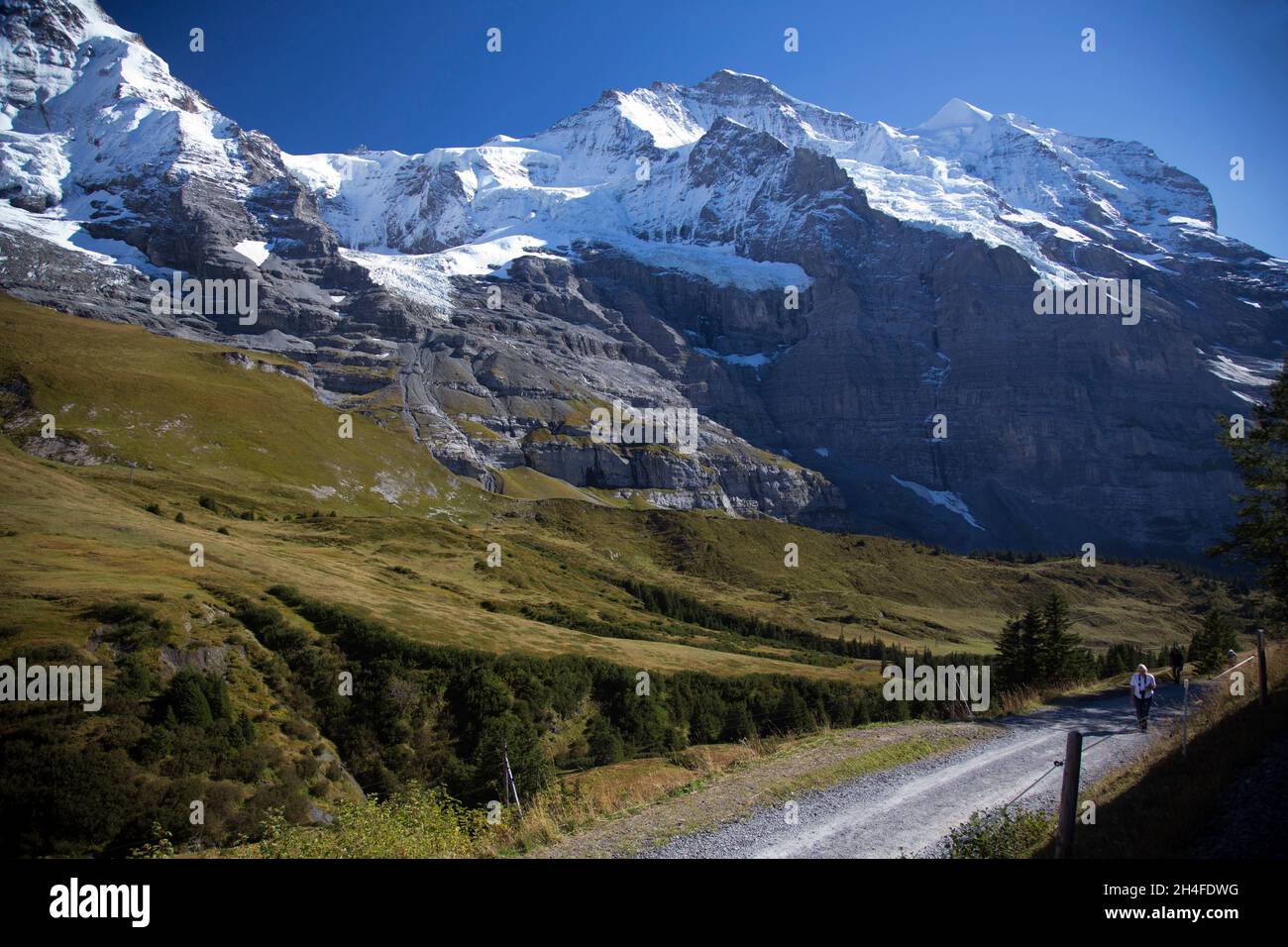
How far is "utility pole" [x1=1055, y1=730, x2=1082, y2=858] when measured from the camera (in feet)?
36.0

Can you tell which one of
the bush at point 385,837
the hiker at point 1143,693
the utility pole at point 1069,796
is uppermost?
the utility pole at point 1069,796

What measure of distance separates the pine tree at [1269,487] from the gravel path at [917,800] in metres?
14.3

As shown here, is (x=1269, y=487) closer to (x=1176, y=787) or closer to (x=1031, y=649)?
(x=1176, y=787)

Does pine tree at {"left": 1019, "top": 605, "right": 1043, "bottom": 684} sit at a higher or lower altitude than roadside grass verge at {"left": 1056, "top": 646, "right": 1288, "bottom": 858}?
lower

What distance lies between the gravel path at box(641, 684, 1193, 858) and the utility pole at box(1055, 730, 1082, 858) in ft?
13.6

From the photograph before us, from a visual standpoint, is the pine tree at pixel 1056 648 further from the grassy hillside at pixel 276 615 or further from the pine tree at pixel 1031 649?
the grassy hillside at pixel 276 615

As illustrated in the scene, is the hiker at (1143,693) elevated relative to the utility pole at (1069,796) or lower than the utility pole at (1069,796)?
lower

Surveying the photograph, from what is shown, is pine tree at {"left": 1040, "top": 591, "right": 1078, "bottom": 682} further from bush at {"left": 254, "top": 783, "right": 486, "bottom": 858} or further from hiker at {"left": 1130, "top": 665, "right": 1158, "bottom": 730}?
bush at {"left": 254, "top": 783, "right": 486, "bottom": 858}

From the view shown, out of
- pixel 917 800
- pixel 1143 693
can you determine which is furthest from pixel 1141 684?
pixel 917 800

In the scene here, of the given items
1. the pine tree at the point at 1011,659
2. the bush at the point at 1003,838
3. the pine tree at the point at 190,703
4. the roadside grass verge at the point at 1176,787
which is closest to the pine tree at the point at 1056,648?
the pine tree at the point at 1011,659

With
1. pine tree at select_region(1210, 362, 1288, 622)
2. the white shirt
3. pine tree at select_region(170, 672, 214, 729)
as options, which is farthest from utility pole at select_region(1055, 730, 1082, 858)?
pine tree at select_region(170, 672, 214, 729)

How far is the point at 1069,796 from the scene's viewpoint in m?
11.3

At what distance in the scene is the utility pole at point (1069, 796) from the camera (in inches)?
432
